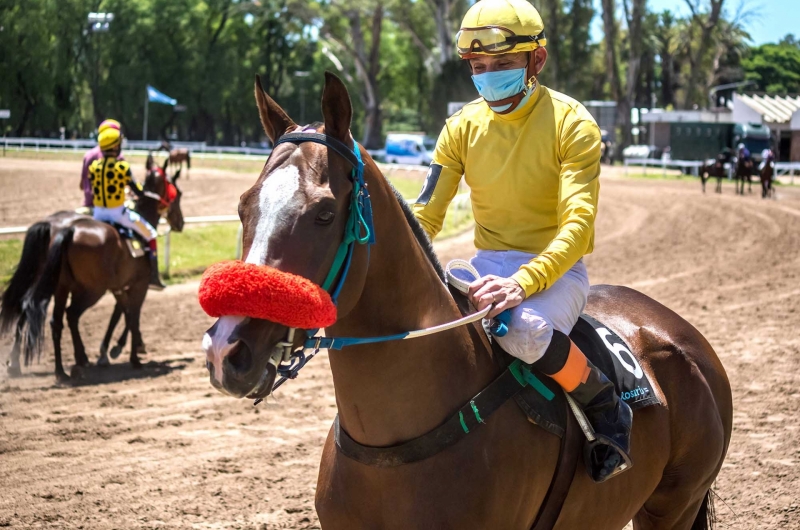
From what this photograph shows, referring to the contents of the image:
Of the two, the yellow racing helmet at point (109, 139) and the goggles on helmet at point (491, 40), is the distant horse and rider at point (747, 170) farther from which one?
the goggles on helmet at point (491, 40)

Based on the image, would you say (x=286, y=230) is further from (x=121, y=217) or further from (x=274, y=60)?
(x=274, y=60)

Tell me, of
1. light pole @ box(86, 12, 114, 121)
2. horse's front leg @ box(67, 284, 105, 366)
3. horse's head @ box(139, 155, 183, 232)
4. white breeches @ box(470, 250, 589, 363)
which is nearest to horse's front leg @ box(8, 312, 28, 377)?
horse's front leg @ box(67, 284, 105, 366)

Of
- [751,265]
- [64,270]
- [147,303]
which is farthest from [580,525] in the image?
[751,265]

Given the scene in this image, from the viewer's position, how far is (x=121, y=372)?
9469mm

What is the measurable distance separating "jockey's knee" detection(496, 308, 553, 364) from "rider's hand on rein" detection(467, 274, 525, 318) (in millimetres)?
97

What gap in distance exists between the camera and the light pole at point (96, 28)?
1688cm

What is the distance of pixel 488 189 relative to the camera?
11.0ft

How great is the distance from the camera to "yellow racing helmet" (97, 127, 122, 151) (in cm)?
979

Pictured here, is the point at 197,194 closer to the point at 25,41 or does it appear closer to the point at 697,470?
the point at 25,41

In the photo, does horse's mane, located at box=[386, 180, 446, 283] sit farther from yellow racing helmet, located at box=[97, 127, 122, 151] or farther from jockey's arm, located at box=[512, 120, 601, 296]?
yellow racing helmet, located at box=[97, 127, 122, 151]

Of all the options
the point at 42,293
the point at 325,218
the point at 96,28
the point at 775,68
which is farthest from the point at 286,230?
the point at 775,68

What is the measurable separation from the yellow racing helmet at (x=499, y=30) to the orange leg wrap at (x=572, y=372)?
1.12 m

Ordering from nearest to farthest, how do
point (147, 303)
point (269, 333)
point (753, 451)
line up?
point (269, 333), point (753, 451), point (147, 303)

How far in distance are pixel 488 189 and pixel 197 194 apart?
2631cm
